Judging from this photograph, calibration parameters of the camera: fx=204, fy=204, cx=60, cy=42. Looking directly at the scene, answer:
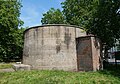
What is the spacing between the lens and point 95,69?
17.5 meters

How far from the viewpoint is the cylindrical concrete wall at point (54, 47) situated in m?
18.1

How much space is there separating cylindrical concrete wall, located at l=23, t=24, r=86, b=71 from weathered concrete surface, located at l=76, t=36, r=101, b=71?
0.49 m

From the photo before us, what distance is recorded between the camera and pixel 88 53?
1775 cm

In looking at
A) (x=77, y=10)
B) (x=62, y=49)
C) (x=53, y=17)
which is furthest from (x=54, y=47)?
(x=53, y=17)

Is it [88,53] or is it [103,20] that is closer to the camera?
[88,53]

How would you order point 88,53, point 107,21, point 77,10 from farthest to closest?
1. point 77,10
2. point 107,21
3. point 88,53

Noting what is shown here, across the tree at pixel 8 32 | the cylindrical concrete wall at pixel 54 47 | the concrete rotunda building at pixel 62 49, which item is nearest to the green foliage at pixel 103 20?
the concrete rotunda building at pixel 62 49

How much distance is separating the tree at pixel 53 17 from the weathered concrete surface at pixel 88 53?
54.0 ft

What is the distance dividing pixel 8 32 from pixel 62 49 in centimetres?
1762

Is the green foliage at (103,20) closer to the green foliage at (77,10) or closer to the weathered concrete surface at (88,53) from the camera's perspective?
the green foliage at (77,10)

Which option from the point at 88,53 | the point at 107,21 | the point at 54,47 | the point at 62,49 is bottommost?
the point at 88,53

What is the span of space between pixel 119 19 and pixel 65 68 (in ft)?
23.7

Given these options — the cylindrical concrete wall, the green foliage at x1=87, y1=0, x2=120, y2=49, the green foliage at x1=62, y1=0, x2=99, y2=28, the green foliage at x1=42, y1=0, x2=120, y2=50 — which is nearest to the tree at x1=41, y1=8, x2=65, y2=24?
the green foliage at x1=62, y1=0, x2=99, y2=28

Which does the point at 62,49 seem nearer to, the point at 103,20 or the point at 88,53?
the point at 88,53
